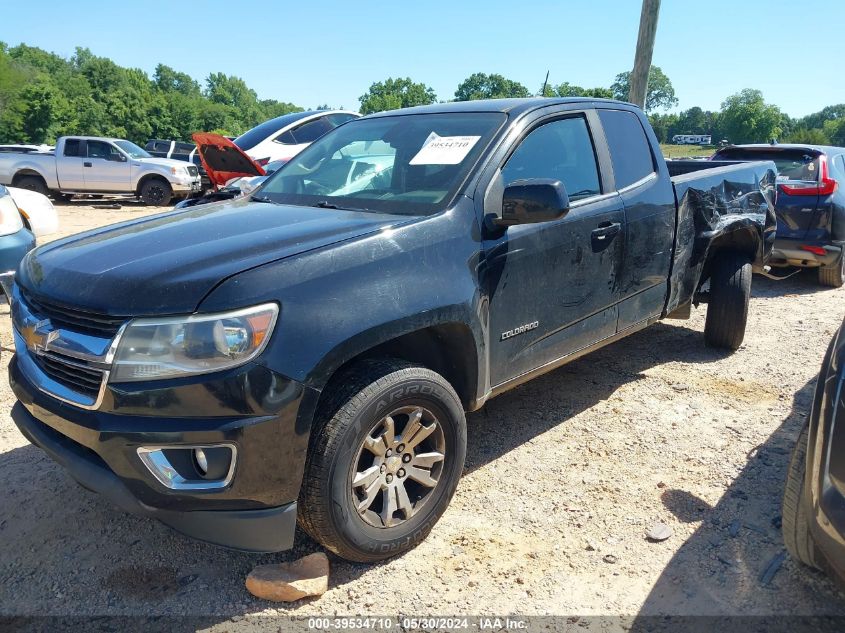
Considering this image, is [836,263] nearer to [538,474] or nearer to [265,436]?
[538,474]

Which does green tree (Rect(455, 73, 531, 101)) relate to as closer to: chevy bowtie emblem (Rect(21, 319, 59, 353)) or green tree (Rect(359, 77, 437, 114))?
green tree (Rect(359, 77, 437, 114))

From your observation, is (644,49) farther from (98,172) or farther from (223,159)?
(98,172)

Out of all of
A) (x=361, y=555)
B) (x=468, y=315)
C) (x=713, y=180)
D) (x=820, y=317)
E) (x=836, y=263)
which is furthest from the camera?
(x=836, y=263)

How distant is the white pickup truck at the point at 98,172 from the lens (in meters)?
15.1

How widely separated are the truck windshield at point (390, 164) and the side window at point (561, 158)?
19 cm

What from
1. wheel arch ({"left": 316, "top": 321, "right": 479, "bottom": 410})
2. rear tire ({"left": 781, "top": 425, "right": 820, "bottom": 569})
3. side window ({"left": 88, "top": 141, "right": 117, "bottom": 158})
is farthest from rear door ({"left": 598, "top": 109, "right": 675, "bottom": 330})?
side window ({"left": 88, "top": 141, "right": 117, "bottom": 158})

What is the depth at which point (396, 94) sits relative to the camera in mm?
95125

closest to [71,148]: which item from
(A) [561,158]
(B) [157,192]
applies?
(B) [157,192]

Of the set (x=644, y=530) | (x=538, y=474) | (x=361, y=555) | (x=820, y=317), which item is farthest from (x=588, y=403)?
(x=820, y=317)

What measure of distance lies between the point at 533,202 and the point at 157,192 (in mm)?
14727

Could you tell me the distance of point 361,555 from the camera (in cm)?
243

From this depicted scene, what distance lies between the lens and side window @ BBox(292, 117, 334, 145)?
10789 mm

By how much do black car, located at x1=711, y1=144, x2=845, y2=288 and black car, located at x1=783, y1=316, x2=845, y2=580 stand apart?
212 inches

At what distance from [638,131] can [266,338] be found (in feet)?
9.70
